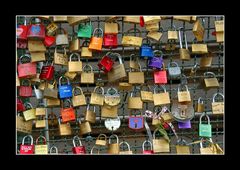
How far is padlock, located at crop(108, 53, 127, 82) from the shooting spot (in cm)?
408

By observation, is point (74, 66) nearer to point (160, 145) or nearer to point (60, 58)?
point (60, 58)

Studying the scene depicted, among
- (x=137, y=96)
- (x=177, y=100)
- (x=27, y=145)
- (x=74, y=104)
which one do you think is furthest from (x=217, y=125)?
(x=27, y=145)

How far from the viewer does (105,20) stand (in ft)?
13.6

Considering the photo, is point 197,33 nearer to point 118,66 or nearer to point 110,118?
point 118,66

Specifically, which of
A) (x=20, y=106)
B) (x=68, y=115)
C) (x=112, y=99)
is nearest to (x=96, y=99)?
(x=112, y=99)

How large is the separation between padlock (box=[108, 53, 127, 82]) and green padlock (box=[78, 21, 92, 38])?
0.26 m

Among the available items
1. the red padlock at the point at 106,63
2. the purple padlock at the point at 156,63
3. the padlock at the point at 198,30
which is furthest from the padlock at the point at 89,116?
the padlock at the point at 198,30

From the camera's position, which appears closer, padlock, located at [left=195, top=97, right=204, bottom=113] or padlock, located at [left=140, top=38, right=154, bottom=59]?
padlock, located at [left=140, top=38, right=154, bottom=59]

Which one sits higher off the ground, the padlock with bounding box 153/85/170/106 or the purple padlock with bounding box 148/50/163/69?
the purple padlock with bounding box 148/50/163/69

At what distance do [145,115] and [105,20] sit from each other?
0.76 m

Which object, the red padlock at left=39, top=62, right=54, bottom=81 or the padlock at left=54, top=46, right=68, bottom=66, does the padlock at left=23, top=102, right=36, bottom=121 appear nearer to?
the red padlock at left=39, top=62, right=54, bottom=81

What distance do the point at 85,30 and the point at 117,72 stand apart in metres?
0.39

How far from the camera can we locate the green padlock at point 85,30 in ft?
13.6

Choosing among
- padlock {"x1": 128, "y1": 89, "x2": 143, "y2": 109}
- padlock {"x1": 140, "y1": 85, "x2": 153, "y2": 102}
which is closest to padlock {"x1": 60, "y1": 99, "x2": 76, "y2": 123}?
padlock {"x1": 128, "y1": 89, "x2": 143, "y2": 109}
